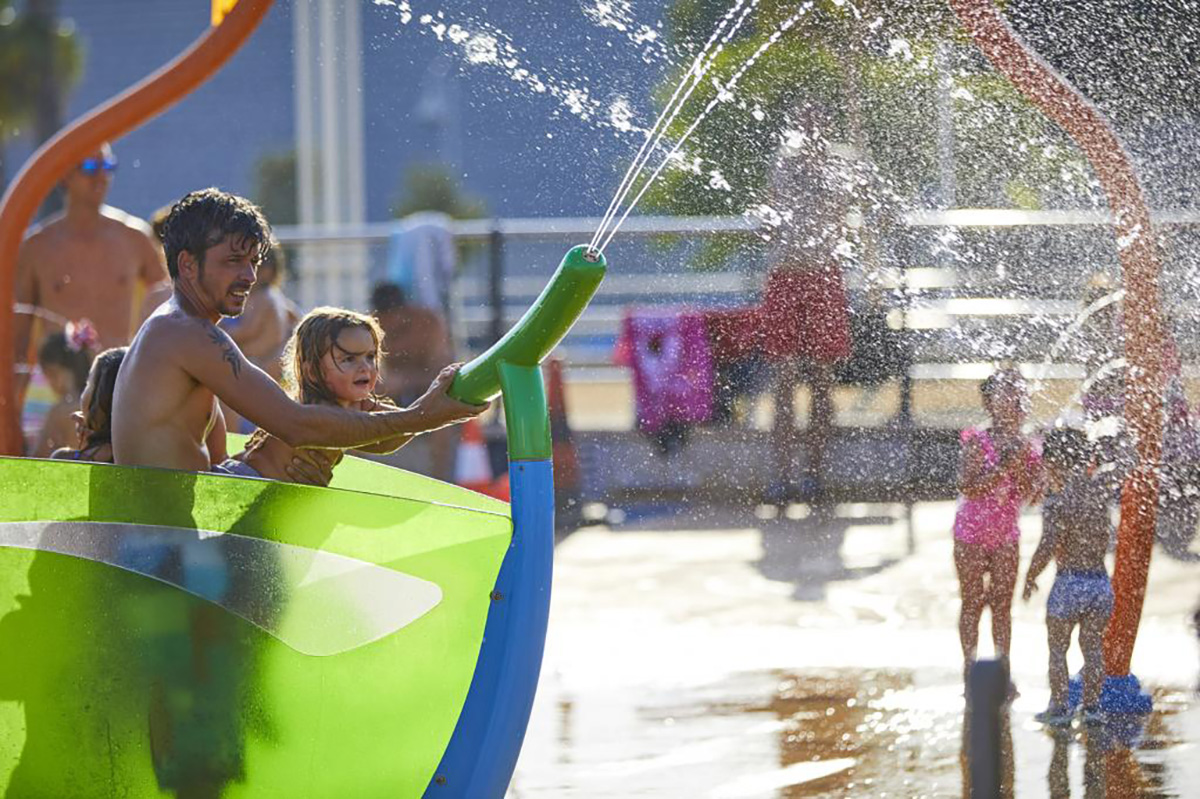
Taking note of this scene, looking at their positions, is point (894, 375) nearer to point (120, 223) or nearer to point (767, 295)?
point (767, 295)

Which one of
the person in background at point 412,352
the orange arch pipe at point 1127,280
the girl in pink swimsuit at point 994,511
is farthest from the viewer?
the person in background at point 412,352

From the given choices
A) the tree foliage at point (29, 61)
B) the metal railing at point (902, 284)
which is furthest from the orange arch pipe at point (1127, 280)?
the tree foliage at point (29, 61)

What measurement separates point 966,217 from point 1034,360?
23.7 inches

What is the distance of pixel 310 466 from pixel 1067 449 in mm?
2308

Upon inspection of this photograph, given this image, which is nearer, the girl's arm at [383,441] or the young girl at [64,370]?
the girl's arm at [383,441]

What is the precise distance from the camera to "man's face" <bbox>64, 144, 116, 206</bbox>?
25.3 ft

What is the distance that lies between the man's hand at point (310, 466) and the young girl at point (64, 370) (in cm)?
374

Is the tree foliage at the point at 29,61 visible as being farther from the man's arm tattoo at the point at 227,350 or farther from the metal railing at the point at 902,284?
the man's arm tattoo at the point at 227,350

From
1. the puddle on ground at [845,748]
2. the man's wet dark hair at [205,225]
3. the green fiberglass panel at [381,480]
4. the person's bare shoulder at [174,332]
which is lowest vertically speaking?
the puddle on ground at [845,748]

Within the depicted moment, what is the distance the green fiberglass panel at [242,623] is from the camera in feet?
10.7

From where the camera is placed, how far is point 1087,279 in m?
6.23

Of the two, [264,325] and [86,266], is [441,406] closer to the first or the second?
[264,325]

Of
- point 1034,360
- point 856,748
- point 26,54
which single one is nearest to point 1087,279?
point 1034,360

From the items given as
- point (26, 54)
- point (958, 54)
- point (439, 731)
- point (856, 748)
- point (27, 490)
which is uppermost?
point (26, 54)
